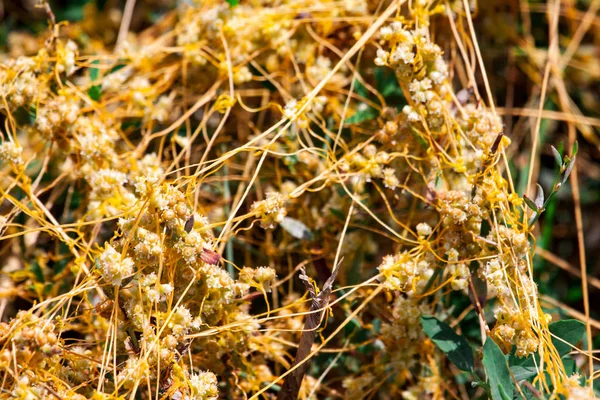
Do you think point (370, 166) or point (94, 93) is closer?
point (370, 166)

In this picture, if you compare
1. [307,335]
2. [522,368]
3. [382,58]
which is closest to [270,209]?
[307,335]

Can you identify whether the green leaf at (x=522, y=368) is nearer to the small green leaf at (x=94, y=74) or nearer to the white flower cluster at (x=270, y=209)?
the white flower cluster at (x=270, y=209)

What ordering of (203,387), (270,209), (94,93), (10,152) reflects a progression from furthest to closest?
Answer: 1. (94,93)
2. (10,152)
3. (270,209)
4. (203,387)

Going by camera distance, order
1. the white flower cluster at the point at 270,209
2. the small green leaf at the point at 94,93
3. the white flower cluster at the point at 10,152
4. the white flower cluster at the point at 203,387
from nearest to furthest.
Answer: the white flower cluster at the point at 203,387
the white flower cluster at the point at 270,209
the white flower cluster at the point at 10,152
the small green leaf at the point at 94,93

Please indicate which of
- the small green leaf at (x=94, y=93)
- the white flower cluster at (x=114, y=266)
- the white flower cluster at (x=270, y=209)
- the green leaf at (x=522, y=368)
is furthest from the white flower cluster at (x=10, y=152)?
the green leaf at (x=522, y=368)

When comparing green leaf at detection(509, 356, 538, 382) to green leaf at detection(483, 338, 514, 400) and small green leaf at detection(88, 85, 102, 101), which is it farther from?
small green leaf at detection(88, 85, 102, 101)

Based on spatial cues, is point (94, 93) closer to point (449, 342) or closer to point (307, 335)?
point (307, 335)

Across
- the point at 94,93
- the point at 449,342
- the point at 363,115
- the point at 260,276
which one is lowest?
the point at 449,342
